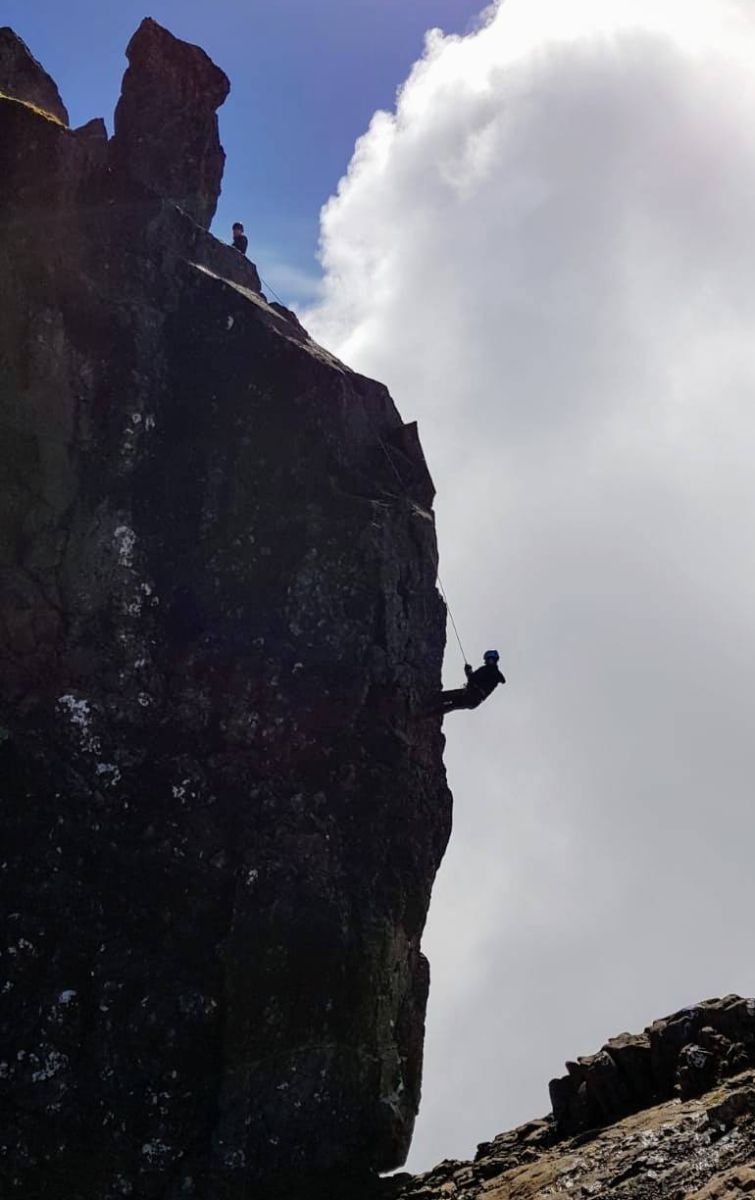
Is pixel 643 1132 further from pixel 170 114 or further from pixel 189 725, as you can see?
pixel 170 114

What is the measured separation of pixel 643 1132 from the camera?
21.7 meters

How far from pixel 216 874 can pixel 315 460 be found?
11.9 metres

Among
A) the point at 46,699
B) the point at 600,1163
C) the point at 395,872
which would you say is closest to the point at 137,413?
the point at 46,699

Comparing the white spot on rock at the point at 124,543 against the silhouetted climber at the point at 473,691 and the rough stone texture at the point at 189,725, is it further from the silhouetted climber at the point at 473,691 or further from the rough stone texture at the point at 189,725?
the silhouetted climber at the point at 473,691

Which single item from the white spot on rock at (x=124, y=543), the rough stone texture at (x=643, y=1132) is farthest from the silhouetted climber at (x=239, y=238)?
the rough stone texture at (x=643, y=1132)

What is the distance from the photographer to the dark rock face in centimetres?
3309

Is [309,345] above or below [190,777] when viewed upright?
above

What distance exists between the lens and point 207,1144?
23.2 meters

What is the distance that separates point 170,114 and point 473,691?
67.6 feet

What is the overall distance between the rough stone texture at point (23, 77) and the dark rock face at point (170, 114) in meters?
A: 6.91

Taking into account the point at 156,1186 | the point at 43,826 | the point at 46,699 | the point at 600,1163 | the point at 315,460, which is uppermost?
the point at 315,460

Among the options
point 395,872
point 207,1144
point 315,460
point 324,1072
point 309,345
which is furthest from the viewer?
point 309,345

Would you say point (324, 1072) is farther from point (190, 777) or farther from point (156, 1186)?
point (190, 777)


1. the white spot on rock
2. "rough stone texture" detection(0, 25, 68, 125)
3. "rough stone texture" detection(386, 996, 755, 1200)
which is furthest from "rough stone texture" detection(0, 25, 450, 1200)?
"rough stone texture" detection(0, 25, 68, 125)
